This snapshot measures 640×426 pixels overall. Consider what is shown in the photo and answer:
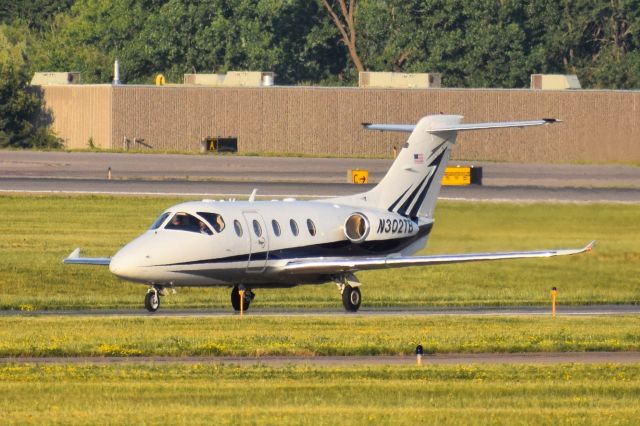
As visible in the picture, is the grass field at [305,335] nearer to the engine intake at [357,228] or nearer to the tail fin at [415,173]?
the engine intake at [357,228]

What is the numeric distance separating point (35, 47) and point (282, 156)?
157ft

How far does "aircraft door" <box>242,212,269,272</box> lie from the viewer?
119ft

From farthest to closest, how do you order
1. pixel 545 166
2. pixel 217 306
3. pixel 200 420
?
pixel 545 166 < pixel 217 306 < pixel 200 420

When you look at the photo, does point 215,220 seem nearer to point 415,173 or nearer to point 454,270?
point 415,173

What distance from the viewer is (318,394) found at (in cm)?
2112

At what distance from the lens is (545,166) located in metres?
84.3

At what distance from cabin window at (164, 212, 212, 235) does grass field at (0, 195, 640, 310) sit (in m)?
4.81

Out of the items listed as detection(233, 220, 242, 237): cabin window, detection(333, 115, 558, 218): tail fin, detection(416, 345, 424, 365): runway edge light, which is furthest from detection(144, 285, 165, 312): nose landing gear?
detection(416, 345, 424, 365): runway edge light

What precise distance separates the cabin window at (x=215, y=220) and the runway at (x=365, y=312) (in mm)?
2094

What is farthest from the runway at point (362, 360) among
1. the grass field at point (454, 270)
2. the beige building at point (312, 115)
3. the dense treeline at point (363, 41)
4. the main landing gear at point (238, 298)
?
the dense treeline at point (363, 41)

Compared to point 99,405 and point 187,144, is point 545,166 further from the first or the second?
point 99,405

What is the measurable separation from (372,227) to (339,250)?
1047 millimetres

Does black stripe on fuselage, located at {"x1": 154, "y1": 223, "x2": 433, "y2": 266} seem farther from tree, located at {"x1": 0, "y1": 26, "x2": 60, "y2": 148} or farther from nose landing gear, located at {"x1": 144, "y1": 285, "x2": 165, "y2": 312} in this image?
tree, located at {"x1": 0, "y1": 26, "x2": 60, "y2": 148}

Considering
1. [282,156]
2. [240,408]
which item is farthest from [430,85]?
[240,408]
